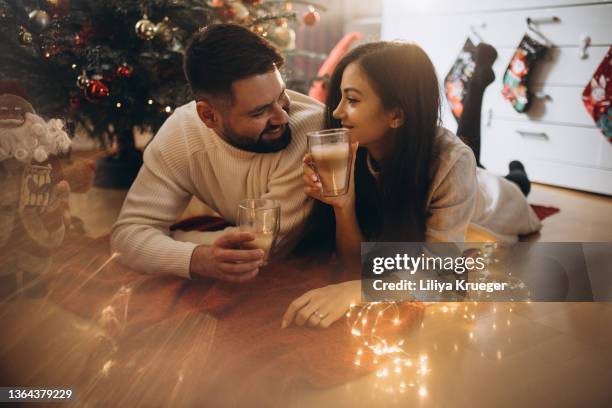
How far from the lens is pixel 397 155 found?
1208 mm

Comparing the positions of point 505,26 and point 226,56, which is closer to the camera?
point 226,56

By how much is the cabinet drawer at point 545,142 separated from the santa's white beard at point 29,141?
2.17 metres

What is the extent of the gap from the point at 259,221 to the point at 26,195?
611mm

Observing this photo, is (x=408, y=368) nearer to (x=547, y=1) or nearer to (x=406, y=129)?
(x=406, y=129)

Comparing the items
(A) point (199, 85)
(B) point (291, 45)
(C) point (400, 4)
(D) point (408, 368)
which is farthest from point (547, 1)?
(D) point (408, 368)

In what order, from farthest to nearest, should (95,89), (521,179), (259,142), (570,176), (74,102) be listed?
1. (570,176)
2. (521,179)
3. (74,102)
4. (95,89)
5. (259,142)

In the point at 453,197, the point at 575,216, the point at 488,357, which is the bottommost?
the point at 575,216

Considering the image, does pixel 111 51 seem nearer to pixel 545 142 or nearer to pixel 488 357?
pixel 488 357

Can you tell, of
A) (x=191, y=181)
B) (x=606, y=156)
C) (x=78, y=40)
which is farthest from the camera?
(x=606, y=156)

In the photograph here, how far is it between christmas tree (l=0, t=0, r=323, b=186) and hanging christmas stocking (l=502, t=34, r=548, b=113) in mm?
1218

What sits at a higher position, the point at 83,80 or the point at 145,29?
the point at 145,29

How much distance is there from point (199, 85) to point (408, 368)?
0.84 meters

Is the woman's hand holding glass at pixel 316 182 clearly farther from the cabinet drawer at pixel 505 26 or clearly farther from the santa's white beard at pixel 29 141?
the cabinet drawer at pixel 505 26

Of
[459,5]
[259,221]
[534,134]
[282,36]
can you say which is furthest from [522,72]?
[259,221]
